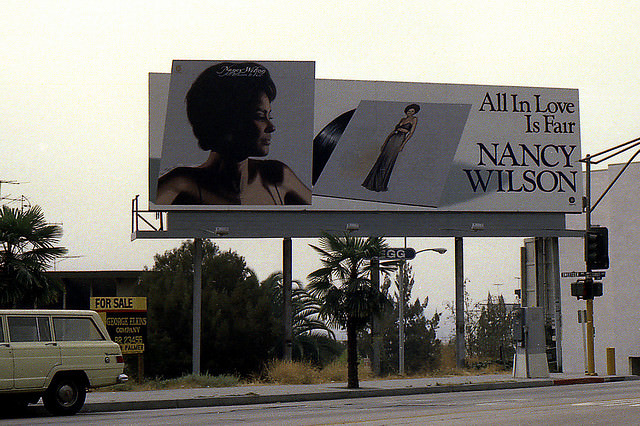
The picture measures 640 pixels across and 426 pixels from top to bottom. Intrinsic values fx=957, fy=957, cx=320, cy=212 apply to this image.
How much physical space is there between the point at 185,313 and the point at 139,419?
64.6ft

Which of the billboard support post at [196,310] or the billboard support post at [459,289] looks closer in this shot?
the billboard support post at [196,310]

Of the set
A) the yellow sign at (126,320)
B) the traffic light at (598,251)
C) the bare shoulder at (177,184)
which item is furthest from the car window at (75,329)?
the traffic light at (598,251)

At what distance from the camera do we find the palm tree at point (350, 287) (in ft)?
92.2

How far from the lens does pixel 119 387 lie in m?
Result: 27.5

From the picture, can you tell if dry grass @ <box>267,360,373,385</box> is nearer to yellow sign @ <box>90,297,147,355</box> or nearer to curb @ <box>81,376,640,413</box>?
curb @ <box>81,376,640,413</box>

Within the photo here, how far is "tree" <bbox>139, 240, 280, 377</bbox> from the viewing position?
3697 centimetres

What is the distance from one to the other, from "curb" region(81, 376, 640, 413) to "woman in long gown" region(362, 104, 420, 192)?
370 inches

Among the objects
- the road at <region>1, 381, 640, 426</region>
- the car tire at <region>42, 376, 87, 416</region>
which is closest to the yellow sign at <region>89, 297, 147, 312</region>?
the road at <region>1, 381, 640, 426</region>

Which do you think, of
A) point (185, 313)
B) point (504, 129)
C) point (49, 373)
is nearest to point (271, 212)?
point (185, 313)

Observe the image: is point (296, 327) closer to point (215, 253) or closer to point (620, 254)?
point (215, 253)

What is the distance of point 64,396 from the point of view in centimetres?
1988

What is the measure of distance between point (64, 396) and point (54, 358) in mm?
881

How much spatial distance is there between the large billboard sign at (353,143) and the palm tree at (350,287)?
6.83m

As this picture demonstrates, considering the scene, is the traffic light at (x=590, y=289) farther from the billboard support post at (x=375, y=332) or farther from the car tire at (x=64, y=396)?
the car tire at (x=64, y=396)
